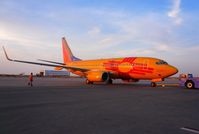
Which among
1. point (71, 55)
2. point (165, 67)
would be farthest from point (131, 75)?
point (71, 55)

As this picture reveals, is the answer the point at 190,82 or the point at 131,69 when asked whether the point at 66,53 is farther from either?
the point at 190,82

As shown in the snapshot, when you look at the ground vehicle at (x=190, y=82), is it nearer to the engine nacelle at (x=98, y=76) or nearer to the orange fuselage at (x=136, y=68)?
the orange fuselage at (x=136, y=68)

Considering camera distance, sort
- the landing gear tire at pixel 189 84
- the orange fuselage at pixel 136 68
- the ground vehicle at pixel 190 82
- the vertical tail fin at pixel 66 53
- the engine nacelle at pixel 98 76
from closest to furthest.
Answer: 1. the ground vehicle at pixel 190 82
2. the landing gear tire at pixel 189 84
3. the orange fuselage at pixel 136 68
4. the engine nacelle at pixel 98 76
5. the vertical tail fin at pixel 66 53

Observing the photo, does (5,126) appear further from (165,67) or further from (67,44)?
(67,44)

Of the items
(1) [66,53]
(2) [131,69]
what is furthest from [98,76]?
(1) [66,53]

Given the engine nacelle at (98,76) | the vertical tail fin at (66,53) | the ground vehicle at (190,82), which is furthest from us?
the vertical tail fin at (66,53)

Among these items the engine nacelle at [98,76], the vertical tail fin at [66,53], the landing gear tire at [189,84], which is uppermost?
the vertical tail fin at [66,53]

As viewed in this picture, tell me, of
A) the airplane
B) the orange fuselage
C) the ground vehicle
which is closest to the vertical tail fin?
the airplane

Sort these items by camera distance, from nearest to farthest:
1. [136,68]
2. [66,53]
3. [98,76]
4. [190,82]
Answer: [190,82]
[136,68]
[98,76]
[66,53]

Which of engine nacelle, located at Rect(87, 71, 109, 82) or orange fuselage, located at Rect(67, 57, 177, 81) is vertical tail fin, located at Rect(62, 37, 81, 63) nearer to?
orange fuselage, located at Rect(67, 57, 177, 81)

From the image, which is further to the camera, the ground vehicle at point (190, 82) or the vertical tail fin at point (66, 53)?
the vertical tail fin at point (66, 53)

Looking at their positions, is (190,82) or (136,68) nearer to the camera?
(190,82)

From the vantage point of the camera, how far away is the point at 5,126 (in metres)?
5.37

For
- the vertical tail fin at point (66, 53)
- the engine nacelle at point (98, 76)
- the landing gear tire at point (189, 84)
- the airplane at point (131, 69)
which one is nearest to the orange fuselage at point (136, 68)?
the airplane at point (131, 69)
